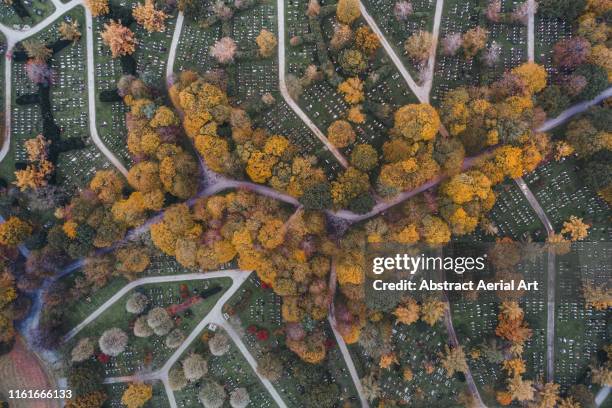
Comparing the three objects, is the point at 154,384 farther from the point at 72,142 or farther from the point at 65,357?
the point at 72,142

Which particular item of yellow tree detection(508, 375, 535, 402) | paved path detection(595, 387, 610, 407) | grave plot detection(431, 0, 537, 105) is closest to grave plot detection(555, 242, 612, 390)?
paved path detection(595, 387, 610, 407)

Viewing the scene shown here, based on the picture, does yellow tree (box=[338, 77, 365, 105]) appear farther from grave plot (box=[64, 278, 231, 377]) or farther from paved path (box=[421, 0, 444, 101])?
grave plot (box=[64, 278, 231, 377])

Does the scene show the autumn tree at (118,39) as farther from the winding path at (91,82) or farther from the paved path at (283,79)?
the paved path at (283,79)

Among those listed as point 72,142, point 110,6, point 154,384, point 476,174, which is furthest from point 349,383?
point 110,6

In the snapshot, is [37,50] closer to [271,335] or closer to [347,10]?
[347,10]

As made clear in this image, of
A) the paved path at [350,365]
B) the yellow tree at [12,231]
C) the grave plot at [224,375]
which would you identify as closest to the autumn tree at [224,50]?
the yellow tree at [12,231]
